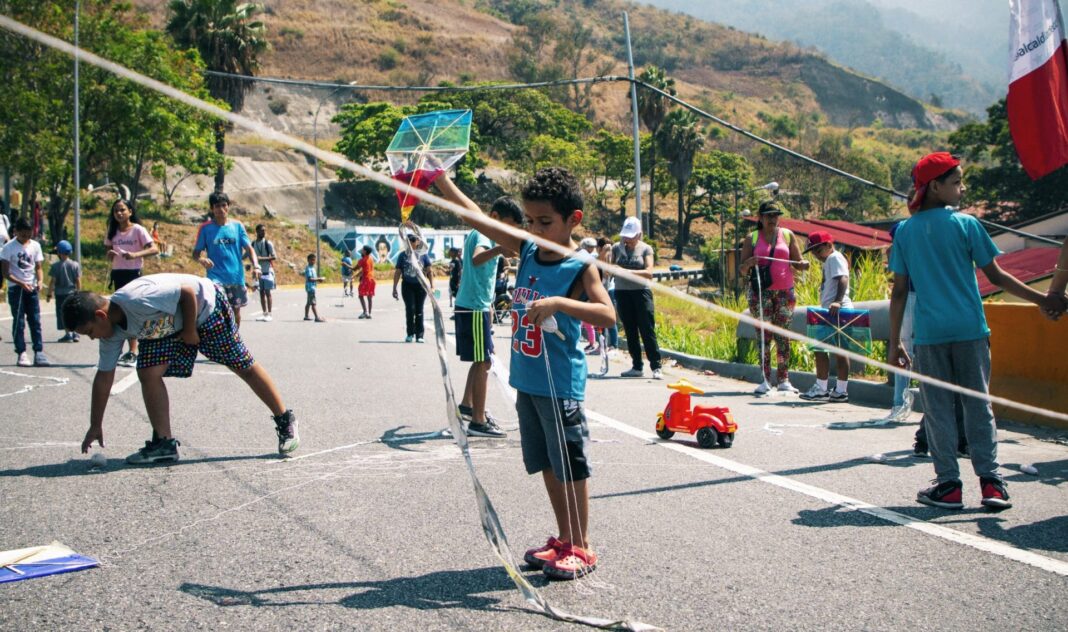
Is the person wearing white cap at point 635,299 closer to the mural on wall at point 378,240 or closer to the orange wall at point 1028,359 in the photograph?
the orange wall at point 1028,359

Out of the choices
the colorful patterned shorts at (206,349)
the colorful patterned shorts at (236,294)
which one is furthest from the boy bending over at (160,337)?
the colorful patterned shorts at (236,294)

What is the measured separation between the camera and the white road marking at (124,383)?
8973 millimetres

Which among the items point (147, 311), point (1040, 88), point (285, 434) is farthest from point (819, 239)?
point (147, 311)

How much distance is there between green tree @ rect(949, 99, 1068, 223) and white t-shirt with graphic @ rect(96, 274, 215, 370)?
45.2 meters

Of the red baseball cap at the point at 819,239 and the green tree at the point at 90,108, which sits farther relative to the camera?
the green tree at the point at 90,108

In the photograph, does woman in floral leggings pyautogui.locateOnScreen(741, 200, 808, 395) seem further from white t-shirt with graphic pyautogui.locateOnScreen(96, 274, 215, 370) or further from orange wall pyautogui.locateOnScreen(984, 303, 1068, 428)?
white t-shirt with graphic pyautogui.locateOnScreen(96, 274, 215, 370)

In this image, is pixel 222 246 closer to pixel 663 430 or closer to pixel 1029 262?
pixel 663 430

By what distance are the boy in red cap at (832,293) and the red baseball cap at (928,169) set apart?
4.01 m

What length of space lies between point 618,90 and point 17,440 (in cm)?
15907

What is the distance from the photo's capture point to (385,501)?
5.09 m

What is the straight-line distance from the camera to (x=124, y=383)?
952 centimetres

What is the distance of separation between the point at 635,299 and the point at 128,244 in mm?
6015

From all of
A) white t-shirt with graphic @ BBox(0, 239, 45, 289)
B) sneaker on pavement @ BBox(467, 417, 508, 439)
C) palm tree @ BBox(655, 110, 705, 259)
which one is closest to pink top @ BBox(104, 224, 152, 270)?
white t-shirt with graphic @ BBox(0, 239, 45, 289)

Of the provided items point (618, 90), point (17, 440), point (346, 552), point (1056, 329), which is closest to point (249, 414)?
point (17, 440)
